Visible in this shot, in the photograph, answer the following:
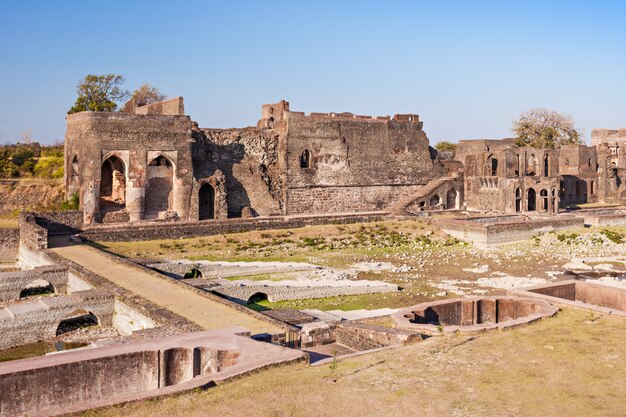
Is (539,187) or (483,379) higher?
(539,187)

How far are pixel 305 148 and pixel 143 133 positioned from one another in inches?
343

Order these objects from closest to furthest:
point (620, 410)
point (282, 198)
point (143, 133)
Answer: point (620, 410) < point (143, 133) < point (282, 198)

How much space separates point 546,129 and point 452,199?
2595cm

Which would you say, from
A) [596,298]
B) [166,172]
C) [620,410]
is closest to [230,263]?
[166,172]

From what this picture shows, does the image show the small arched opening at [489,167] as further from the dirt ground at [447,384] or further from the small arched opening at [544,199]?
the dirt ground at [447,384]

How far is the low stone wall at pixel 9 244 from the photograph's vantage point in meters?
22.4

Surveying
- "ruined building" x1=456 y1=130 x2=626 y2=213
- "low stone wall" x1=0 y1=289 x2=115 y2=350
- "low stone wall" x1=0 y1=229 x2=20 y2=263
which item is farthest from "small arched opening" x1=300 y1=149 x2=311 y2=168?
"low stone wall" x1=0 y1=289 x2=115 y2=350

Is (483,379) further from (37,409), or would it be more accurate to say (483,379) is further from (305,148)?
(305,148)

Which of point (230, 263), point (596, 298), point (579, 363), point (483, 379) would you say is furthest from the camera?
point (230, 263)

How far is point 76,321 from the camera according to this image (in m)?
15.9

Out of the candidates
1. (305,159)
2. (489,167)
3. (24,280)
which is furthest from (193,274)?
(489,167)

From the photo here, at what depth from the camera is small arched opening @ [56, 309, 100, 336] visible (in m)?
15.3

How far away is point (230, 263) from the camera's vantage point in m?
21.2

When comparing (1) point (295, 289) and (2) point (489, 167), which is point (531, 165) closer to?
(2) point (489, 167)
